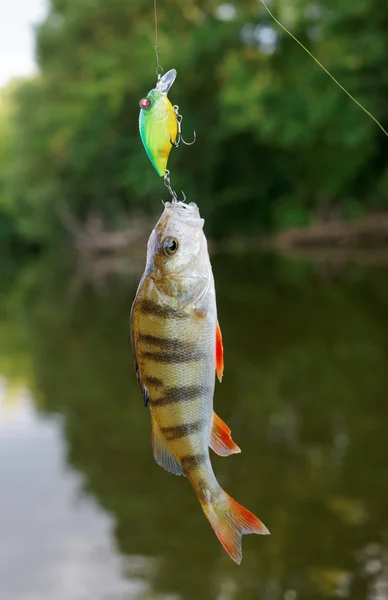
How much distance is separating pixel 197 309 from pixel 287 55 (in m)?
40.5

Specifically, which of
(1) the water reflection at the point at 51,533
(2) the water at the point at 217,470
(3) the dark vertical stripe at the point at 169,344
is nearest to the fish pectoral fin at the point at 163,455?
Answer: (3) the dark vertical stripe at the point at 169,344

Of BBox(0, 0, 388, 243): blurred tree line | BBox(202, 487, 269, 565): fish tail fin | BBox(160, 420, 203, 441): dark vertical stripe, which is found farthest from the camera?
BBox(0, 0, 388, 243): blurred tree line

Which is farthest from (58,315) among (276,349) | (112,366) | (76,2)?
(76,2)

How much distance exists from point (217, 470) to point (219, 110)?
1328 inches

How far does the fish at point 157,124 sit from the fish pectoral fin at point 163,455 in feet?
2.21

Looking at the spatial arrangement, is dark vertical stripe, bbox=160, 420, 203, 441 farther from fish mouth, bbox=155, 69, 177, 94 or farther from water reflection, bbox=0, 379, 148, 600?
water reflection, bbox=0, 379, 148, 600

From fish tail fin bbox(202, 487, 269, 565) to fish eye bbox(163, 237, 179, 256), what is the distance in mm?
648

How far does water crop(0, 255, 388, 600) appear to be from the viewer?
9.02 m

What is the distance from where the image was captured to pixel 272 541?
31.9ft

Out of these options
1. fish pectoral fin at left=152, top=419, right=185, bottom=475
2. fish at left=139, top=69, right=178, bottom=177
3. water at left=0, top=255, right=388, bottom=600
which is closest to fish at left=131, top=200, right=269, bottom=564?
fish pectoral fin at left=152, top=419, right=185, bottom=475

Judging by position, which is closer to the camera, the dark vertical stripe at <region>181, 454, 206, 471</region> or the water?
the dark vertical stripe at <region>181, 454, 206, 471</region>

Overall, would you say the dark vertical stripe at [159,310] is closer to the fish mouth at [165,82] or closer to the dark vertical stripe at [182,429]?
the dark vertical stripe at [182,429]

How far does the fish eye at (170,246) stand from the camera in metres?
2.10

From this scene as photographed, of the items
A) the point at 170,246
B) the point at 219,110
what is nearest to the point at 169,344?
the point at 170,246
